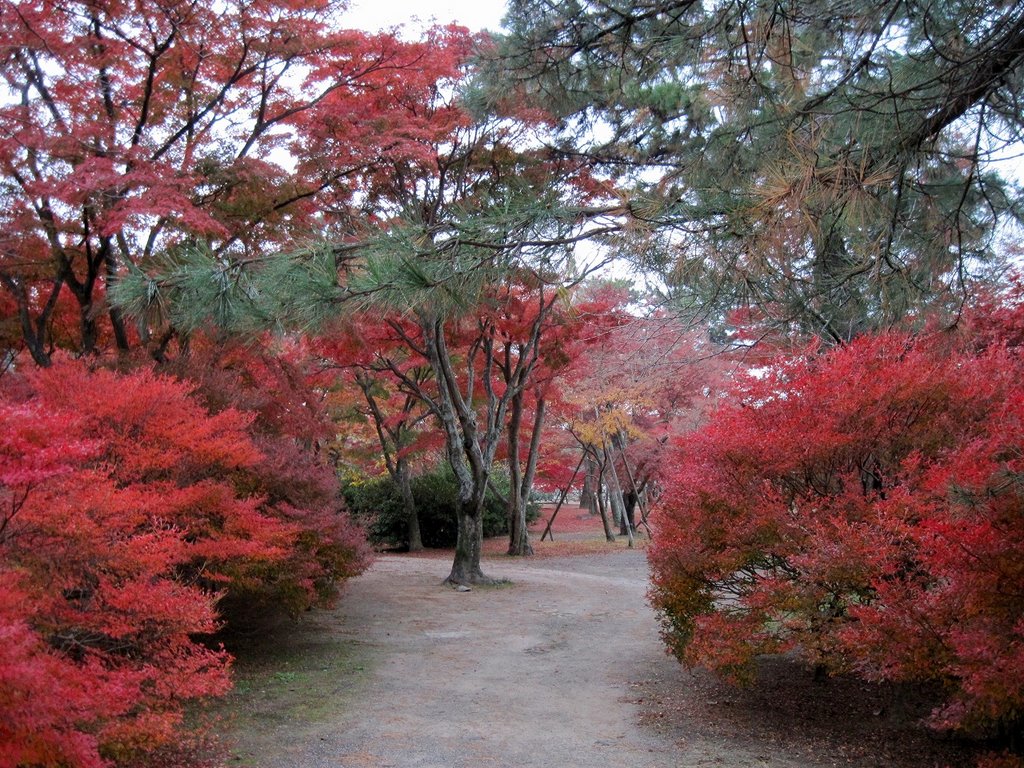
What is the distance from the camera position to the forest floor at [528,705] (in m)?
4.82

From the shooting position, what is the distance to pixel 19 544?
12.0 feet

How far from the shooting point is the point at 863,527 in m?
4.88

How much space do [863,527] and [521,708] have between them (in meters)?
2.85

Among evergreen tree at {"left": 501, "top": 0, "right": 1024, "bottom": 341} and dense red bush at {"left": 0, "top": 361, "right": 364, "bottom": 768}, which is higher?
evergreen tree at {"left": 501, "top": 0, "right": 1024, "bottom": 341}

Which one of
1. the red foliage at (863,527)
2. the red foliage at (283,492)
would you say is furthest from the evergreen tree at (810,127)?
the red foliage at (283,492)

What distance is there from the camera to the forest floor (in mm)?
4824

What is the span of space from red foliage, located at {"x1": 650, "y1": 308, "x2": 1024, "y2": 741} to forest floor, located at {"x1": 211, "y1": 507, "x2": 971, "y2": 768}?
54 cm

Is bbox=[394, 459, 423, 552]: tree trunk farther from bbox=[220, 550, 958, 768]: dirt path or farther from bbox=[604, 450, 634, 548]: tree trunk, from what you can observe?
bbox=[220, 550, 958, 768]: dirt path

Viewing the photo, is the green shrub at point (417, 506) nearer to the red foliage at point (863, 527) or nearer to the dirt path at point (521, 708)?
the dirt path at point (521, 708)

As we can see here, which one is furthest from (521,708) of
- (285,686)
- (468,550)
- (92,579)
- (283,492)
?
(468,550)

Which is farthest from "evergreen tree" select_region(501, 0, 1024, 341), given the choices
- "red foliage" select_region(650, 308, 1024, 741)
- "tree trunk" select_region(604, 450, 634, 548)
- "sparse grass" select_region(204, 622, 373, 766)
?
"tree trunk" select_region(604, 450, 634, 548)

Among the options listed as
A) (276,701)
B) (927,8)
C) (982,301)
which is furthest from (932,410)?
(276,701)

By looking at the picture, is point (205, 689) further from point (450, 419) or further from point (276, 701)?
point (450, 419)

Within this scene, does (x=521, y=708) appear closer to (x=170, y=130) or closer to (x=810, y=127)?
(x=810, y=127)
